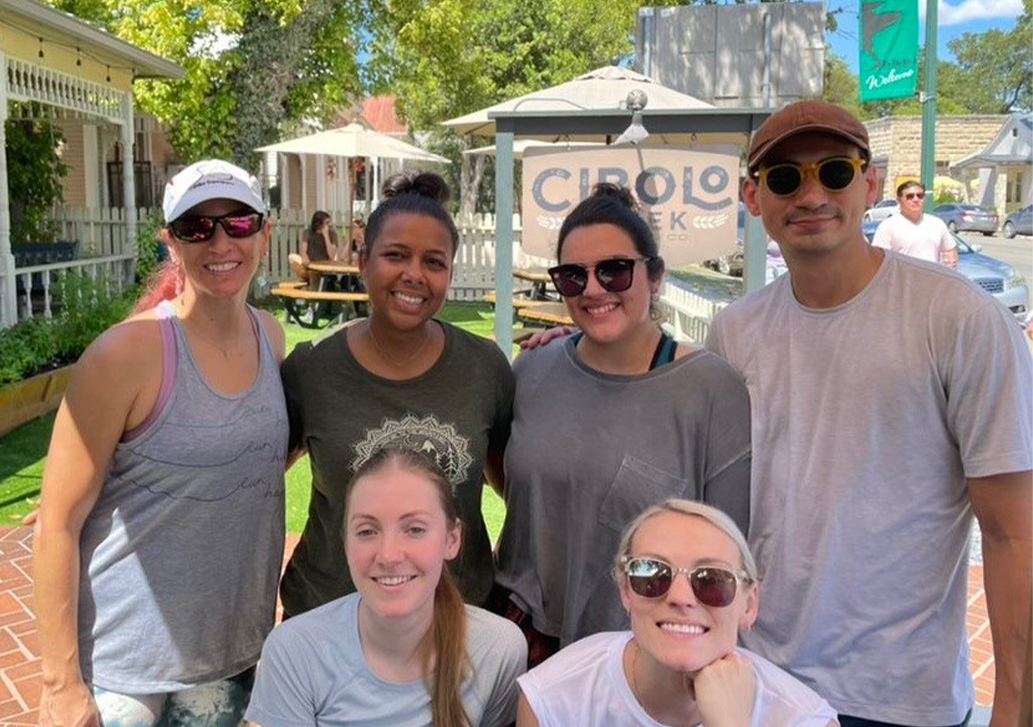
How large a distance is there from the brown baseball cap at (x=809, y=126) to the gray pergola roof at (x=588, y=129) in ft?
11.5

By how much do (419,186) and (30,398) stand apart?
6.60m

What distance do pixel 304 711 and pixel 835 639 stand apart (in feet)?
3.70

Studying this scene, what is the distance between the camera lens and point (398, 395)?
2.33 meters

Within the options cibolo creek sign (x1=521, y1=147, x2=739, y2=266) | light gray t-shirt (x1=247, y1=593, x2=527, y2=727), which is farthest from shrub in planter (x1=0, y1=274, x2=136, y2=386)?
light gray t-shirt (x1=247, y1=593, x2=527, y2=727)

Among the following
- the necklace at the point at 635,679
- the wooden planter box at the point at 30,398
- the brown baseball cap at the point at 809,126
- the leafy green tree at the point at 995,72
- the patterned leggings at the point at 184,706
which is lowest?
the wooden planter box at the point at 30,398

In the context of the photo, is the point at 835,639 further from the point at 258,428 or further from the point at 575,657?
the point at 258,428

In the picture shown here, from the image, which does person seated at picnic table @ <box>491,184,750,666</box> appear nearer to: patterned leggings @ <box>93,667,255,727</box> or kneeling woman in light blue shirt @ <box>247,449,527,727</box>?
kneeling woman in light blue shirt @ <box>247,449,527,727</box>

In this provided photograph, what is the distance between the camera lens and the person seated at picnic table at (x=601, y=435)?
7.10 ft

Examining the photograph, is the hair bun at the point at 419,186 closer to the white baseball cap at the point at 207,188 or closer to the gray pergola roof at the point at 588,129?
the white baseball cap at the point at 207,188

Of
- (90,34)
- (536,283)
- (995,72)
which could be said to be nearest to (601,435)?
(90,34)

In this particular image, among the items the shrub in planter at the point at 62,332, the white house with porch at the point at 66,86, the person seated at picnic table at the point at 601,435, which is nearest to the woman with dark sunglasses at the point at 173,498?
the person seated at picnic table at the point at 601,435

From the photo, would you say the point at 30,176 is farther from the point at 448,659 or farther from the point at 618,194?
the point at 448,659

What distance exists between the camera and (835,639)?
2049 mm

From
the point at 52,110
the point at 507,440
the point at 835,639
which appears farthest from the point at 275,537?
the point at 52,110
